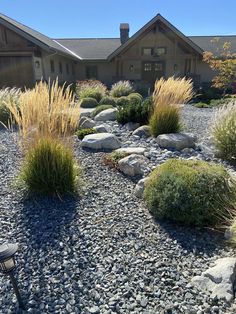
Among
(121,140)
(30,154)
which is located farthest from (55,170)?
(121,140)

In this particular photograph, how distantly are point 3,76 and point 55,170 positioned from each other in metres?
16.0

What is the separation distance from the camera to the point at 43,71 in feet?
57.6

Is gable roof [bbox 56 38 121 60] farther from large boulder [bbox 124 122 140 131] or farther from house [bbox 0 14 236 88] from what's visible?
large boulder [bbox 124 122 140 131]

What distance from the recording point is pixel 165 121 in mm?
5758

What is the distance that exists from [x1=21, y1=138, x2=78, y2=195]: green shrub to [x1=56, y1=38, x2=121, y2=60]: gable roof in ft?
65.1

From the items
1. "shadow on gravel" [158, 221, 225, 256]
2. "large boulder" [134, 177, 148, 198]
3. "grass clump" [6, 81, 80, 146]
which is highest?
"grass clump" [6, 81, 80, 146]

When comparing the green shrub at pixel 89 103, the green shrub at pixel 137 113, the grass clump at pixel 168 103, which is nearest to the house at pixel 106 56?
the green shrub at pixel 89 103

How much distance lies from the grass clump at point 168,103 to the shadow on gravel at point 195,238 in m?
3.08

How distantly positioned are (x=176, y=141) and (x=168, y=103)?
85 cm

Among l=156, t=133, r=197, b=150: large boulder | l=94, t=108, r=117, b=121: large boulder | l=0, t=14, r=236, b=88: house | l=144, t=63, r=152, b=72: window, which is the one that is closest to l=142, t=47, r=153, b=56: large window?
l=0, t=14, r=236, b=88: house

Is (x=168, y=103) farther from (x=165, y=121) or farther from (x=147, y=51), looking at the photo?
(x=147, y=51)

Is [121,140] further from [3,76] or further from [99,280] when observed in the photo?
[3,76]

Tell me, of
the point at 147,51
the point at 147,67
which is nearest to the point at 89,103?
the point at 147,67

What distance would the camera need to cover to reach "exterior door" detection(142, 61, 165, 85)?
21297 mm
